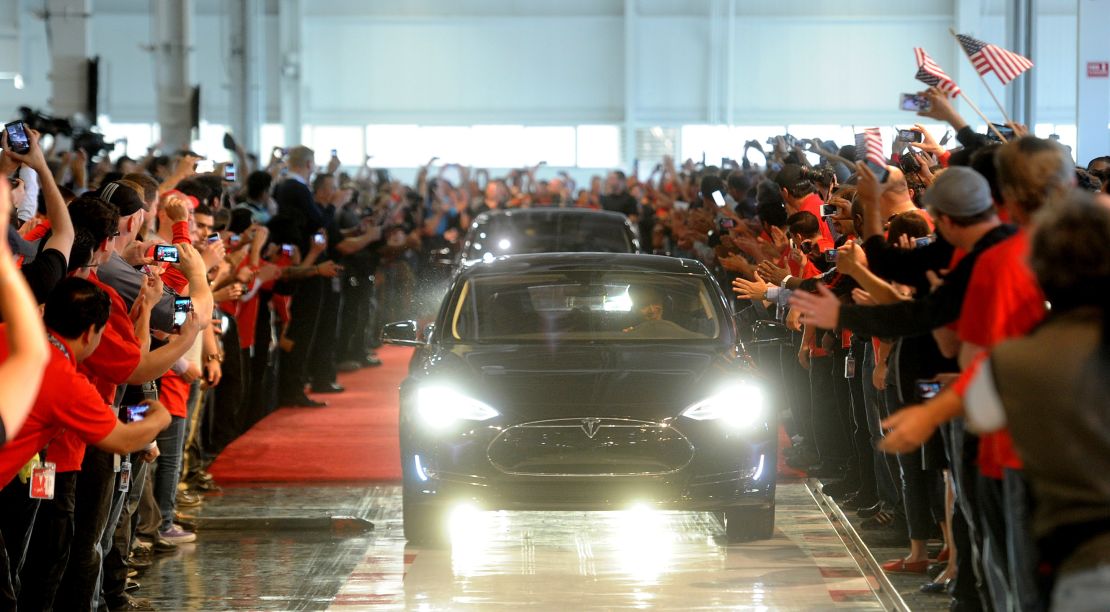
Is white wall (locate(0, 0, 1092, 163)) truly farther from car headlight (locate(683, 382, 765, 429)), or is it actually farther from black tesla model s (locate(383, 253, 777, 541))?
car headlight (locate(683, 382, 765, 429))

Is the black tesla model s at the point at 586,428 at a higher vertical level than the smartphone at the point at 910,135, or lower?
lower

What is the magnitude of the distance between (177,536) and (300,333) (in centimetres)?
587

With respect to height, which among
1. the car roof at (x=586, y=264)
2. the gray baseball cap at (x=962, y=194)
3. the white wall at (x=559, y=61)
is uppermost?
the white wall at (x=559, y=61)

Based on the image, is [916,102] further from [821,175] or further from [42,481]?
[42,481]

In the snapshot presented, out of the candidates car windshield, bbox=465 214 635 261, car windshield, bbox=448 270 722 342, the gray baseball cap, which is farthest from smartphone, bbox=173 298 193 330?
car windshield, bbox=465 214 635 261

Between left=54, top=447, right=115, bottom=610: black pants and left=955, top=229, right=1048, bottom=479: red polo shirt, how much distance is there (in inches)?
A: 136

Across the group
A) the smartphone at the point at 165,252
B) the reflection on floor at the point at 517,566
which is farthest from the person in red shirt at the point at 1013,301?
the smartphone at the point at 165,252

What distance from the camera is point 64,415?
16.5ft

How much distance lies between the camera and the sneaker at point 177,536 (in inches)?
334

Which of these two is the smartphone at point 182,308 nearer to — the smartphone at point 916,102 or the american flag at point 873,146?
the smartphone at point 916,102

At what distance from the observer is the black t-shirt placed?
606 cm

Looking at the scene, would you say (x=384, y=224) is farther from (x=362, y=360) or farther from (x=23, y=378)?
(x=23, y=378)

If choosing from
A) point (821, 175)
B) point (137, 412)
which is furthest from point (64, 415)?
point (821, 175)

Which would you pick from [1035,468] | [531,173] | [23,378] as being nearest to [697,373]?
[1035,468]
